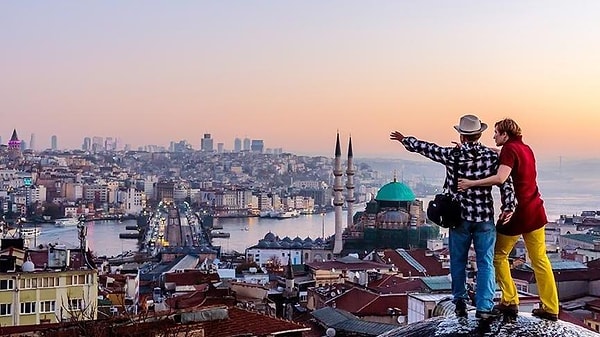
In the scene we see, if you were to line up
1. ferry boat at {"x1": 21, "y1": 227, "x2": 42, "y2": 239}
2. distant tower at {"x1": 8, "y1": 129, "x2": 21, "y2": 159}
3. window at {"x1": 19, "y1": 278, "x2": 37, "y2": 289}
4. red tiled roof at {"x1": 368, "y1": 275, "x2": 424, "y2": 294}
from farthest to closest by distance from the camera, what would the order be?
distant tower at {"x1": 8, "y1": 129, "x2": 21, "y2": 159} → ferry boat at {"x1": 21, "y1": 227, "x2": 42, "y2": 239} → red tiled roof at {"x1": 368, "y1": 275, "x2": 424, "y2": 294} → window at {"x1": 19, "y1": 278, "x2": 37, "y2": 289}

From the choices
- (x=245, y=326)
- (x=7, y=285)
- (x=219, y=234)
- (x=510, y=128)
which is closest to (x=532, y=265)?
(x=510, y=128)

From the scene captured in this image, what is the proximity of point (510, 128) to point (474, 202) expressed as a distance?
15cm

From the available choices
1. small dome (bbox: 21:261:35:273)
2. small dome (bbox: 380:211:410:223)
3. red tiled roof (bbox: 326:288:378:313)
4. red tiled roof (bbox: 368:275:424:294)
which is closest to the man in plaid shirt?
small dome (bbox: 21:261:35:273)

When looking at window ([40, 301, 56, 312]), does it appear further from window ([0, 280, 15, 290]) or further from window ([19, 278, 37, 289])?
window ([0, 280, 15, 290])

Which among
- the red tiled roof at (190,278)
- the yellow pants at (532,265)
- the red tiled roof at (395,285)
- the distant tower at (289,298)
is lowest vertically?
the distant tower at (289,298)

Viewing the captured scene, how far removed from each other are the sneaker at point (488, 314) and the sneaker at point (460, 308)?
19 millimetres

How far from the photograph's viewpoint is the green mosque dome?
2475 cm

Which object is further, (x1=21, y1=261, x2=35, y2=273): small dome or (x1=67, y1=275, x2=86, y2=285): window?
(x1=67, y1=275, x2=86, y2=285): window

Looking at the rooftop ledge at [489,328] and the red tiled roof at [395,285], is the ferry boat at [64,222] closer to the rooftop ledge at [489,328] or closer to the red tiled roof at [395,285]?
the red tiled roof at [395,285]

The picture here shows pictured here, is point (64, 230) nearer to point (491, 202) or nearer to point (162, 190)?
point (162, 190)

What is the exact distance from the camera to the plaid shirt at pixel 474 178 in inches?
58.4

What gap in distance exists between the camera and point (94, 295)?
889 centimetres

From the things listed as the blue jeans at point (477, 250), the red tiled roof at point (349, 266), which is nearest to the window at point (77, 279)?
the blue jeans at point (477, 250)

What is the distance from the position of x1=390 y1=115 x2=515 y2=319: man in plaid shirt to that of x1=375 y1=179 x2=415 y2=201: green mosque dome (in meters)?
23.3
